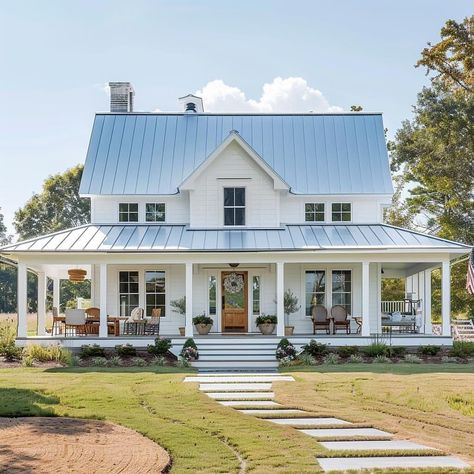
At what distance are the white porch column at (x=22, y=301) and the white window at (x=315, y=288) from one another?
9.48 m

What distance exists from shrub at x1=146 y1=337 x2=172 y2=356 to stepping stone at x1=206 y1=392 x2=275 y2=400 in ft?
23.6

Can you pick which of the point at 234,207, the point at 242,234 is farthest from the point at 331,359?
the point at 234,207

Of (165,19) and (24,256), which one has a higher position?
(165,19)

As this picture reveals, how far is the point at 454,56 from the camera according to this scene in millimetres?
32844

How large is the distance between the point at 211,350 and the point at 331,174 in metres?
9.36

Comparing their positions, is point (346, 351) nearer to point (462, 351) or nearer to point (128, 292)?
point (462, 351)

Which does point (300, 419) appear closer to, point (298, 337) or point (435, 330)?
point (298, 337)

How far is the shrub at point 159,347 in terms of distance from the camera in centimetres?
2286

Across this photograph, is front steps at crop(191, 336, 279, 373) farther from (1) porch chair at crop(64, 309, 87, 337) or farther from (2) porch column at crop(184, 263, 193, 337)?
(1) porch chair at crop(64, 309, 87, 337)

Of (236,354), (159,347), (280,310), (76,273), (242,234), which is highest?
(242,234)

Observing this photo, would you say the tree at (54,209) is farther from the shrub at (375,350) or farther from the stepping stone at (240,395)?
the stepping stone at (240,395)

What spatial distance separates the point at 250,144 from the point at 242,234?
18.3 ft

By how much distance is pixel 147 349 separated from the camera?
2308cm

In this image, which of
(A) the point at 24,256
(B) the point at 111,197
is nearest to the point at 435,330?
(B) the point at 111,197
